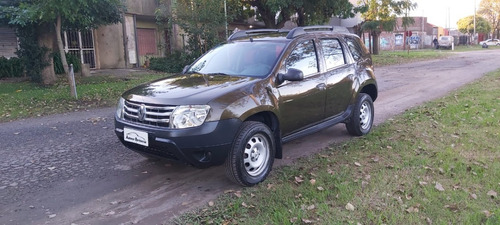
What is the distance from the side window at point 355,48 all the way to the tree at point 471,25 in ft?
235

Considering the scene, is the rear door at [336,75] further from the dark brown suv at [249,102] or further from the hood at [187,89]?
the hood at [187,89]

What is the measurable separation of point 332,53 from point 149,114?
2.98 m

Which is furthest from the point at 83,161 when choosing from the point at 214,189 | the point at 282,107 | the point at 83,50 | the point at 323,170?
the point at 83,50

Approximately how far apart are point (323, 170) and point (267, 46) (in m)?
1.79

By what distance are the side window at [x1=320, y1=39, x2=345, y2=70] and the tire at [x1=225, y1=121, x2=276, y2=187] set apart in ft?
5.68

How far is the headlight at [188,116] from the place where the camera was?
13.6 feet

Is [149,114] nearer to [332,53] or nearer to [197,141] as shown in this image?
[197,141]

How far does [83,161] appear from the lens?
5656mm

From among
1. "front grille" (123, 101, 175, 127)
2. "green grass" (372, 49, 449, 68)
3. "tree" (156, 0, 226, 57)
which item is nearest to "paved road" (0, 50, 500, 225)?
"front grille" (123, 101, 175, 127)

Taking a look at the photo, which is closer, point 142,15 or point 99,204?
point 99,204

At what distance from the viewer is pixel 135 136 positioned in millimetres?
4441

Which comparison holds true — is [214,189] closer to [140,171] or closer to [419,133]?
[140,171]

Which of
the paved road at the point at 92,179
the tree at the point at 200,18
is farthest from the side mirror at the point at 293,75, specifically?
the tree at the point at 200,18

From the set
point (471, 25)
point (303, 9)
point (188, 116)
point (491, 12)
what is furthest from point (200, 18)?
point (471, 25)
